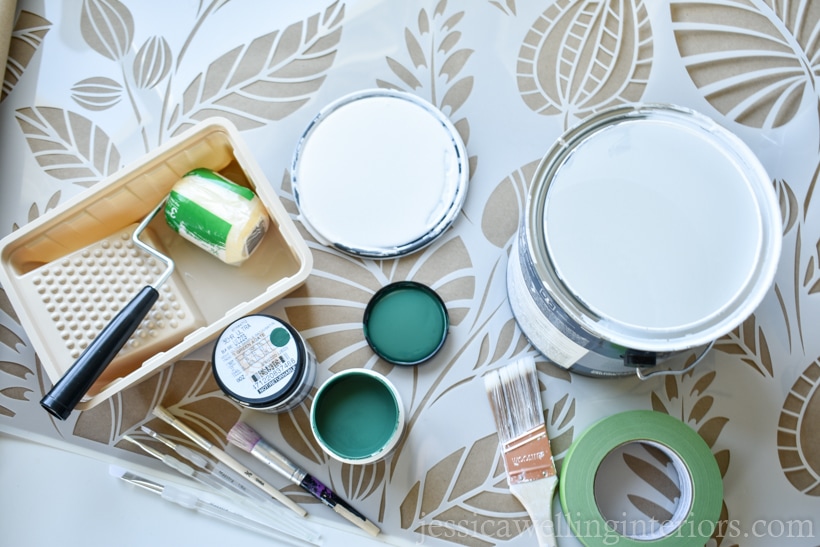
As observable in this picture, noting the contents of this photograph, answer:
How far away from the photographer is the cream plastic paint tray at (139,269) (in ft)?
2.27

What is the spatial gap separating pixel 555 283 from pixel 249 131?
44cm

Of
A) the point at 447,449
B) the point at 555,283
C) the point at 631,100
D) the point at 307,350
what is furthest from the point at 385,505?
the point at 631,100

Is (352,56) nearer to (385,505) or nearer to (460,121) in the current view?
(460,121)

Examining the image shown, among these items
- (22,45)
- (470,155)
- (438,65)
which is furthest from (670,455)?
(22,45)

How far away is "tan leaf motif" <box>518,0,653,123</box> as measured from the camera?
2.64 feet

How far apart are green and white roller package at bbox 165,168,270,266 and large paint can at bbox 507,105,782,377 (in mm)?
297

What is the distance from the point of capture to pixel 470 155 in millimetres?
802

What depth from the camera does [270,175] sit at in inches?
31.9

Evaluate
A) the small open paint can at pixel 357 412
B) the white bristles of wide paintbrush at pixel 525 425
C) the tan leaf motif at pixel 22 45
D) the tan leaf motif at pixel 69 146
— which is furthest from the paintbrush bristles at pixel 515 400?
the tan leaf motif at pixel 22 45

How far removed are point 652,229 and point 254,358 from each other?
1.36 ft

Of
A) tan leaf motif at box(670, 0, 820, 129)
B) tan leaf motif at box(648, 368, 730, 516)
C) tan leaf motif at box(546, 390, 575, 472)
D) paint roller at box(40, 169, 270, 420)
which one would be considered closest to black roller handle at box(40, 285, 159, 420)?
paint roller at box(40, 169, 270, 420)

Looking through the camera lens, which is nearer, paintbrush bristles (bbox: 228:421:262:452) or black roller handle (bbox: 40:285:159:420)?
black roller handle (bbox: 40:285:159:420)

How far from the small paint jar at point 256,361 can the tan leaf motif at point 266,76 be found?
10.7 inches

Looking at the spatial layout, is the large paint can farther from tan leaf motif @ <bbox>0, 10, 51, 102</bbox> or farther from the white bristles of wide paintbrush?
tan leaf motif @ <bbox>0, 10, 51, 102</bbox>
